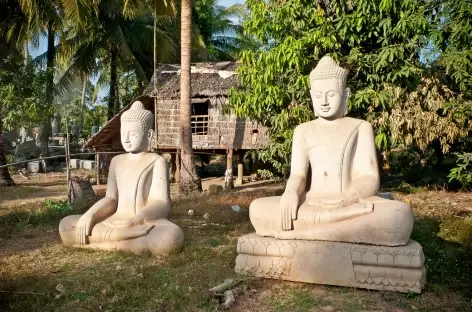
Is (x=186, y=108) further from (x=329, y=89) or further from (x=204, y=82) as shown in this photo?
(x=329, y=89)

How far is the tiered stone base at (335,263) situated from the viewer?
4.54 metres

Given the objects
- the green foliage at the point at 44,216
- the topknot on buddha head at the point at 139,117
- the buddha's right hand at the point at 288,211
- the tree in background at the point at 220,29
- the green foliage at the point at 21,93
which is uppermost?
the tree in background at the point at 220,29

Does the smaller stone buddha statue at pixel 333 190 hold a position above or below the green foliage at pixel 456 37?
below

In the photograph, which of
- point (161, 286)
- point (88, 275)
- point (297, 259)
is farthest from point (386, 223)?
point (88, 275)

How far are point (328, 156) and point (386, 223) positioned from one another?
116 centimetres

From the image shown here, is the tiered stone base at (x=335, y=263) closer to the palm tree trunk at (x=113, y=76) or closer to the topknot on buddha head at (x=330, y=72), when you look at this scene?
the topknot on buddha head at (x=330, y=72)

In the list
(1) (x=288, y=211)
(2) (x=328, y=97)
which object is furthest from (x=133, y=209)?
(2) (x=328, y=97)

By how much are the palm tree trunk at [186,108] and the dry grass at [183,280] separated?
5278 mm

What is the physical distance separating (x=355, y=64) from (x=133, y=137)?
5441 millimetres

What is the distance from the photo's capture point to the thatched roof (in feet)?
57.2

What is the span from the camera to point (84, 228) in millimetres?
6051

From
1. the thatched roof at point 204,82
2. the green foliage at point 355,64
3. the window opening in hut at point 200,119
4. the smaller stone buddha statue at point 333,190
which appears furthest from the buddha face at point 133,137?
the window opening in hut at point 200,119

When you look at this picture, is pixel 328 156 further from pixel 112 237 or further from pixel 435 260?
pixel 112 237

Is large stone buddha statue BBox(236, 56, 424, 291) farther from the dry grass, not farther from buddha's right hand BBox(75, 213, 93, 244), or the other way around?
buddha's right hand BBox(75, 213, 93, 244)
